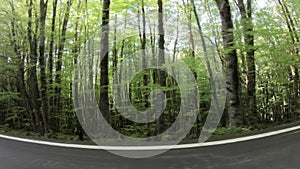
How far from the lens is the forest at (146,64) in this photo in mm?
8000

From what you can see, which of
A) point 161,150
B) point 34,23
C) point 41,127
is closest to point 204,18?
point 34,23

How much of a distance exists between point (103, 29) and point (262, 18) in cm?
429

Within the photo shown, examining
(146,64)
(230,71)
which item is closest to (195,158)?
(230,71)

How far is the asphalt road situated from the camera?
2.17m

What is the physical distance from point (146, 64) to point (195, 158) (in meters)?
8.50

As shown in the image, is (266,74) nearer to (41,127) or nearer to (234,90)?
(234,90)

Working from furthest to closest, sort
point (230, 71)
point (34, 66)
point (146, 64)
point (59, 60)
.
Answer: point (146, 64) → point (59, 60) → point (34, 66) → point (230, 71)

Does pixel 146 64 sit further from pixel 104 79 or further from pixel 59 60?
pixel 104 79

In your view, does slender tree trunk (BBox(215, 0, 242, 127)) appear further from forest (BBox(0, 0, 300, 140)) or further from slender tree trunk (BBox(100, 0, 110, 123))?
slender tree trunk (BBox(100, 0, 110, 123))

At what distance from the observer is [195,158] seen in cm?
246

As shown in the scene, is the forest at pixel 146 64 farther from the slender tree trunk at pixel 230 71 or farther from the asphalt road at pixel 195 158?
the asphalt road at pixel 195 158

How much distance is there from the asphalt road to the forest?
369cm

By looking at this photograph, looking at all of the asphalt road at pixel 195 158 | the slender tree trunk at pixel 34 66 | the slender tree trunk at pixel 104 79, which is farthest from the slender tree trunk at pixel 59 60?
the asphalt road at pixel 195 158

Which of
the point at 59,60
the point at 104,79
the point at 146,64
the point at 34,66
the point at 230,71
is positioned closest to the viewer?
the point at 230,71
